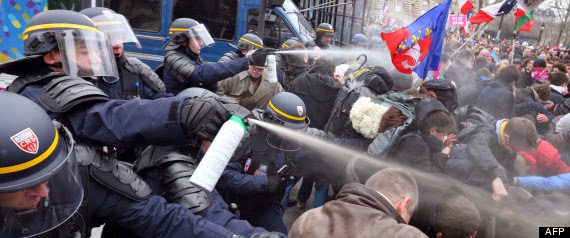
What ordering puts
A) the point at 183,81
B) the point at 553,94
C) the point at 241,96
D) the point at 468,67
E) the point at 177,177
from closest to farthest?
the point at 177,177 < the point at 183,81 < the point at 241,96 < the point at 553,94 < the point at 468,67

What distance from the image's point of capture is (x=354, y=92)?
434cm

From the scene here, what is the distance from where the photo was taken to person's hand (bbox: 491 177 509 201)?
335cm

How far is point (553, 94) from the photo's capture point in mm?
6988

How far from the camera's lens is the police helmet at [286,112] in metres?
3.39

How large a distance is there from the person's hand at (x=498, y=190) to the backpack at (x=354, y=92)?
1.31 metres

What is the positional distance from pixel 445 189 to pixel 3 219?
100 inches

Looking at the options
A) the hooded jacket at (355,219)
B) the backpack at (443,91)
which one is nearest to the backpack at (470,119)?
the backpack at (443,91)

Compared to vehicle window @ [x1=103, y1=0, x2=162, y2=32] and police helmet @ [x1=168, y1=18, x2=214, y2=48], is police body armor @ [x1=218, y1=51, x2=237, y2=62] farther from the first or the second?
vehicle window @ [x1=103, y1=0, x2=162, y2=32]

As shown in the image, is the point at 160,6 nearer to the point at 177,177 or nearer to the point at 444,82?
the point at 444,82

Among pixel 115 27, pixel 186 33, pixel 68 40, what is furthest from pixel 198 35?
pixel 68 40

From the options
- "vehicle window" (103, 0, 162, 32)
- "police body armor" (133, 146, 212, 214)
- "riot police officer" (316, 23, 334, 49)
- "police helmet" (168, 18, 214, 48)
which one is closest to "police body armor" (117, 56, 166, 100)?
"police helmet" (168, 18, 214, 48)

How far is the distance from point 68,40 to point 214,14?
6.34 meters

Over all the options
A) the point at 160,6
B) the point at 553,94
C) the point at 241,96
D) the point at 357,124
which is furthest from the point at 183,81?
the point at 553,94

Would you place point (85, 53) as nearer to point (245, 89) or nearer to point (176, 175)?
point (176, 175)
